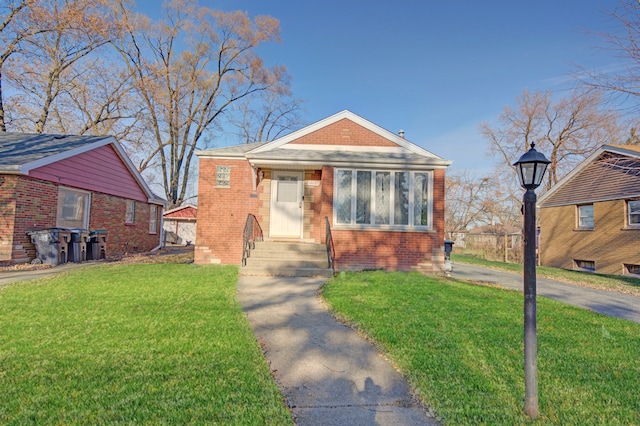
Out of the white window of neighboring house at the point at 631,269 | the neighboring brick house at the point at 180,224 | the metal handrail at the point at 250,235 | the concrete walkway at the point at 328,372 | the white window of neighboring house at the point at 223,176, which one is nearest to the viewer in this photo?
the concrete walkway at the point at 328,372

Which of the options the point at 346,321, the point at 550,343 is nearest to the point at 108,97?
the point at 346,321

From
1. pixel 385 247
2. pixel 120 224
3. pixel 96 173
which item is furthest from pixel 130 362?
pixel 120 224

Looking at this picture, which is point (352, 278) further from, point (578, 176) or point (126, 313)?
point (578, 176)

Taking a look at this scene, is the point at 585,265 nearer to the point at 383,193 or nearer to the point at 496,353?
the point at 383,193

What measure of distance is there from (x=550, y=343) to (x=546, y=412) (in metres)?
1.83

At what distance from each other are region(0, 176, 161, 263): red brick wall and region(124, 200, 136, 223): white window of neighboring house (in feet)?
1.38

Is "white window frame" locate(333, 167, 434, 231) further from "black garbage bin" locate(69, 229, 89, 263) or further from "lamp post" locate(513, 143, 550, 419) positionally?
"black garbage bin" locate(69, 229, 89, 263)

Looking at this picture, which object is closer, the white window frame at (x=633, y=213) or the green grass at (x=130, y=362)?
the green grass at (x=130, y=362)

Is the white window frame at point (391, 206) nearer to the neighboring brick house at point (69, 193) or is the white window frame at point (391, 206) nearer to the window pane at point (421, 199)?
the window pane at point (421, 199)

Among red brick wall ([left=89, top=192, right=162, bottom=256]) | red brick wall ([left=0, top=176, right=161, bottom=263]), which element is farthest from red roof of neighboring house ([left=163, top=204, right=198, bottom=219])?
red brick wall ([left=0, top=176, right=161, bottom=263])

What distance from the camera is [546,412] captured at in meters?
2.55

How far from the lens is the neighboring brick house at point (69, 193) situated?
9.49 metres

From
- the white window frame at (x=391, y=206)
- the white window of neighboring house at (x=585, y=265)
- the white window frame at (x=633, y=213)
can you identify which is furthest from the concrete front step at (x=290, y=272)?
the white window of neighboring house at (x=585, y=265)

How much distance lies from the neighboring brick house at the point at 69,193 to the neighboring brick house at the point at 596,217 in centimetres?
1787
